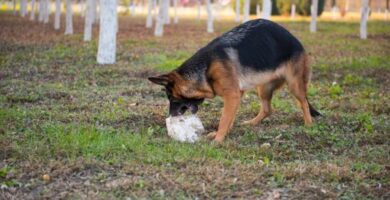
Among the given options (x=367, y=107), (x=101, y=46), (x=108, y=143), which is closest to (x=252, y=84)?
(x=108, y=143)

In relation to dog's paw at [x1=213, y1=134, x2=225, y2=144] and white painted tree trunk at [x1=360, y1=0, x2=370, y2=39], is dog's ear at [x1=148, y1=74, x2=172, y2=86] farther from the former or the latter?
white painted tree trunk at [x1=360, y1=0, x2=370, y2=39]

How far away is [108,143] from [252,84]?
87.0 inches

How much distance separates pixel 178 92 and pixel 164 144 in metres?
0.74

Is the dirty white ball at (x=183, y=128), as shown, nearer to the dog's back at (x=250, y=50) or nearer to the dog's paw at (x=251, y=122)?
the dog's back at (x=250, y=50)

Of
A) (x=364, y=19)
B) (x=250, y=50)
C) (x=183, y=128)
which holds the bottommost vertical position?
(x=364, y=19)

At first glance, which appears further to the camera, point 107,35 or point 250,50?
point 107,35

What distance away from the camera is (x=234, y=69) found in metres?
7.85

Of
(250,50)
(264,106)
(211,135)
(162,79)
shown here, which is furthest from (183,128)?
(264,106)

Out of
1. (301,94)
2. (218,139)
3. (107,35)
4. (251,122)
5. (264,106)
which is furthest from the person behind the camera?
(107,35)

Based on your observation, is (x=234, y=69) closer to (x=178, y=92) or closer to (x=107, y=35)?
(x=178, y=92)

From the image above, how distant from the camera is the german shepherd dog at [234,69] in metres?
7.73

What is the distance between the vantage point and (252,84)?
8.21 meters

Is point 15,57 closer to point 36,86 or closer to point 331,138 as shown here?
point 36,86

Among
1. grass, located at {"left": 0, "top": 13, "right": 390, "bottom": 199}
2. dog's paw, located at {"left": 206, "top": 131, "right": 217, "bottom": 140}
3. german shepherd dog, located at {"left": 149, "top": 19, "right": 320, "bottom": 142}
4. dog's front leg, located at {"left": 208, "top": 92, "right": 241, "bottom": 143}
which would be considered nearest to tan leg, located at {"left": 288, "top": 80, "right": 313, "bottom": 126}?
german shepherd dog, located at {"left": 149, "top": 19, "right": 320, "bottom": 142}
